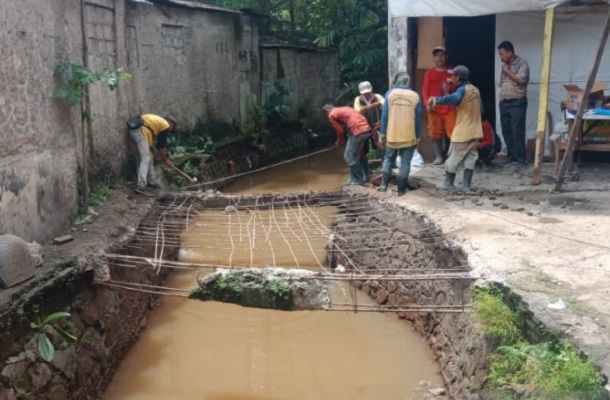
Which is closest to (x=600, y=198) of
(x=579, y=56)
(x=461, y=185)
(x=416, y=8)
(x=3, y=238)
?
(x=461, y=185)

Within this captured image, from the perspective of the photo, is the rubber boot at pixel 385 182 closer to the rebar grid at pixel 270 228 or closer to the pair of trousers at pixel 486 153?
the rebar grid at pixel 270 228

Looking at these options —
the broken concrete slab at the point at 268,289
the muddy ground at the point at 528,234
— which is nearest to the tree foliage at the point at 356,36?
the muddy ground at the point at 528,234

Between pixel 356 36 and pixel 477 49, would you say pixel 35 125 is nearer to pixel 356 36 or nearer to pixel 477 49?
pixel 477 49

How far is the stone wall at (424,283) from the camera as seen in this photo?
540 cm

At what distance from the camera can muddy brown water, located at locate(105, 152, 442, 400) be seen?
6184 millimetres

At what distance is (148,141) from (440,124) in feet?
13.1

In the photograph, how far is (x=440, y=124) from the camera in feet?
31.1

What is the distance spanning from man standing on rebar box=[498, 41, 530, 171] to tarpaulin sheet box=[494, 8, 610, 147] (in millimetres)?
674

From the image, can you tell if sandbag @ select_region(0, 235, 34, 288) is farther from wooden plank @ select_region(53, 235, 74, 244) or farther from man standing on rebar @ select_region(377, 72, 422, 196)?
man standing on rebar @ select_region(377, 72, 422, 196)

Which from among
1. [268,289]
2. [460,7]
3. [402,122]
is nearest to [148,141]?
[402,122]

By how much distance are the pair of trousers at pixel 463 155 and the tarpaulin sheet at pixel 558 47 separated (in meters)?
2.29

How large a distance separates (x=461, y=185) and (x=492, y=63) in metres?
3.65

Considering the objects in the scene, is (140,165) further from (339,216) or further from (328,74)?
(328,74)

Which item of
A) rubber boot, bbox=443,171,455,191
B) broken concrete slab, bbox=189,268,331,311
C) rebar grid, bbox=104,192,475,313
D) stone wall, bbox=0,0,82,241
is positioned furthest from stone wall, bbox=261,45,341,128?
broken concrete slab, bbox=189,268,331,311
